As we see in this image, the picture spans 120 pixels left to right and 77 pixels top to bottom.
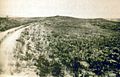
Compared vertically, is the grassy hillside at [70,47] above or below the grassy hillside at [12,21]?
below

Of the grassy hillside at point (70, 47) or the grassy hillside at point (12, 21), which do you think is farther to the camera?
the grassy hillside at point (12, 21)

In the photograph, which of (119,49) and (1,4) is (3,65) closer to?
(1,4)

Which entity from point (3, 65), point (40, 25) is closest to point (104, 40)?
point (40, 25)

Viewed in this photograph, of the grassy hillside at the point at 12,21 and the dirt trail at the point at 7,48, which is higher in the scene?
the grassy hillside at the point at 12,21

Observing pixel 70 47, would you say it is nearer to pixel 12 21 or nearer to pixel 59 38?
pixel 59 38

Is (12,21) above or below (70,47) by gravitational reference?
above

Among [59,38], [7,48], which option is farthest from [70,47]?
[7,48]
